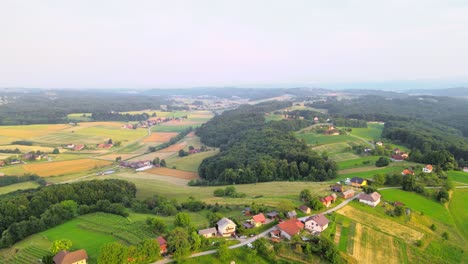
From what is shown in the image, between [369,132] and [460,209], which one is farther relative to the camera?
[369,132]

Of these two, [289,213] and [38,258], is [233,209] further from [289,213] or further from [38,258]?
[38,258]

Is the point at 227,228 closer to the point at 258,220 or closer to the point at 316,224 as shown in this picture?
the point at 258,220

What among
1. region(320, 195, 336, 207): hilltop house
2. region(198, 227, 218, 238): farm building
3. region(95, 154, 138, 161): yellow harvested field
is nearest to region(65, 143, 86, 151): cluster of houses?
region(95, 154, 138, 161): yellow harvested field

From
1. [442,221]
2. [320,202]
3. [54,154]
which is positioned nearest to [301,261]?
[320,202]

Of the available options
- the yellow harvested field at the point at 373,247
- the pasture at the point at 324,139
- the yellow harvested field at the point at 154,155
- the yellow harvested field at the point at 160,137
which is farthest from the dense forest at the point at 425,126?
the yellow harvested field at the point at 160,137

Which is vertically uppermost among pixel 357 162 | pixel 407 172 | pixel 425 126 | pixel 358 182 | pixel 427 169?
pixel 407 172

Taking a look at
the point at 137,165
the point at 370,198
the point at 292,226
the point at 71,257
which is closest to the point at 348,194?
the point at 370,198

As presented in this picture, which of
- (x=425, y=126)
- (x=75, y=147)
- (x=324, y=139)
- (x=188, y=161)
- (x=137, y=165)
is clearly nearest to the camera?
(x=137, y=165)
